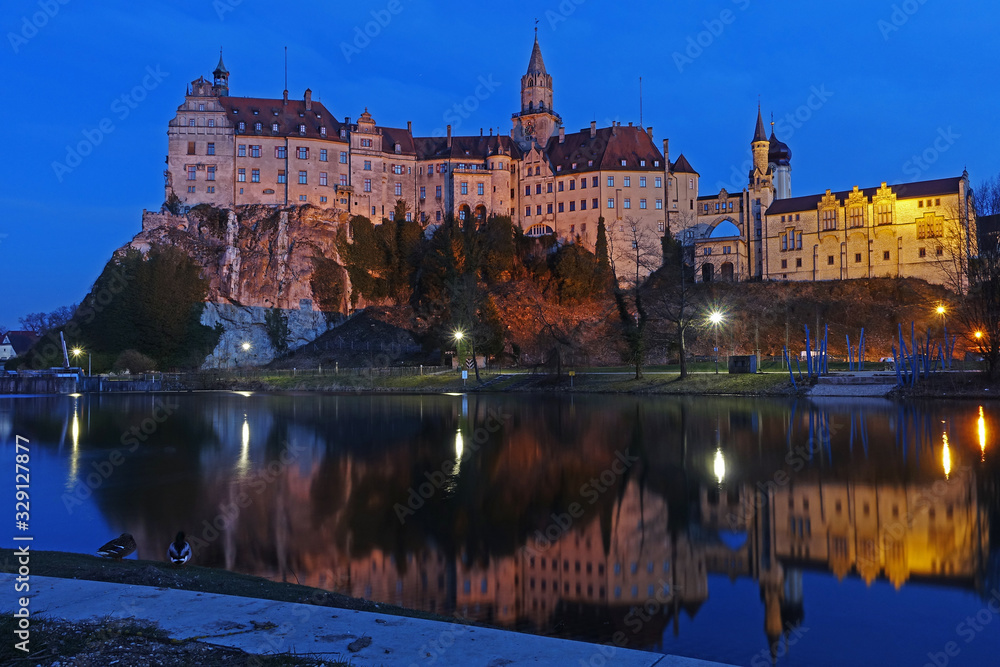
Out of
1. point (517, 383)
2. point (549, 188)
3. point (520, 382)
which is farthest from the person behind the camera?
point (549, 188)

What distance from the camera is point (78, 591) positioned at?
25.1 ft

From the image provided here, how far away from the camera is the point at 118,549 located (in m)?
11.6

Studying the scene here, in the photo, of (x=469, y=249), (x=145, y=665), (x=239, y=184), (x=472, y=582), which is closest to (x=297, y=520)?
(x=472, y=582)

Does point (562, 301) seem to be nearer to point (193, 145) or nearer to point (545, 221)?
point (545, 221)

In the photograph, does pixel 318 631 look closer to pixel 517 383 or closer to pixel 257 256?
pixel 517 383

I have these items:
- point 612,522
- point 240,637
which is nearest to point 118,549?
→ point 240,637

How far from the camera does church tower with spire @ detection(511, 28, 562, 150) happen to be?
102 meters

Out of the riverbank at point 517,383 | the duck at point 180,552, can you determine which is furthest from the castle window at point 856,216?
the duck at point 180,552

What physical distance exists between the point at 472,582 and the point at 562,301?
7512cm

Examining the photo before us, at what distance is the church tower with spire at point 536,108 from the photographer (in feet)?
333

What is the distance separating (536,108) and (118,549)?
97501mm

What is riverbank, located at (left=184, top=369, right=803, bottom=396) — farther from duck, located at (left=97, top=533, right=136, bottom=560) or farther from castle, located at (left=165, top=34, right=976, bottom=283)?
duck, located at (left=97, top=533, right=136, bottom=560)

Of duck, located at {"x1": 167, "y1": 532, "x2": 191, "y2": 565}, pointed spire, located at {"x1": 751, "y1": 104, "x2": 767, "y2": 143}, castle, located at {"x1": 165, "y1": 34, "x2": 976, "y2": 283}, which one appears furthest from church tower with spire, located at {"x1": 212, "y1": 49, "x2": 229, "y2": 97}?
duck, located at {"x1": 167, "y1": 532, "x2": 191, "y2": 565}

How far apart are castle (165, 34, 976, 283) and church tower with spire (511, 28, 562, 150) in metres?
2.76
